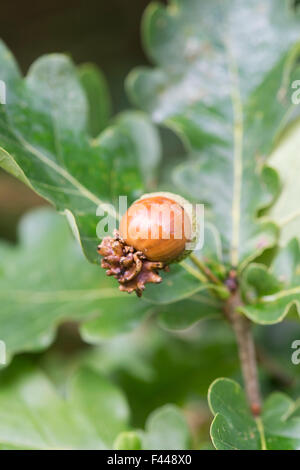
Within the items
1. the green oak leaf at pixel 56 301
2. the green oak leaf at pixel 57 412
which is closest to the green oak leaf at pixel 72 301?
the green oak leaf at pixel 56 301

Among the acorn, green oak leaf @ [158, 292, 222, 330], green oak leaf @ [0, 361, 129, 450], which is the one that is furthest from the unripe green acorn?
green oak leaf @ [0, 361, 129, 450]

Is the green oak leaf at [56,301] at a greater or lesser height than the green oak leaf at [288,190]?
lesser

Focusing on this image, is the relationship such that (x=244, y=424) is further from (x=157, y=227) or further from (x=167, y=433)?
(x=157, y=227)

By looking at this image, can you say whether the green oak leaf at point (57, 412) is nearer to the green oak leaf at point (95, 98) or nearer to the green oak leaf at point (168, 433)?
the green oak leaf at point (168, 433)

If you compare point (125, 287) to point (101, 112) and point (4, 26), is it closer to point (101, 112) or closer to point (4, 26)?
point (101, 112)

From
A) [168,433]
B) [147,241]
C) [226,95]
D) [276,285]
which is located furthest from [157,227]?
[226,95]

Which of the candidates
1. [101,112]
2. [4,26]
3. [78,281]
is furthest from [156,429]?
[4,26]
